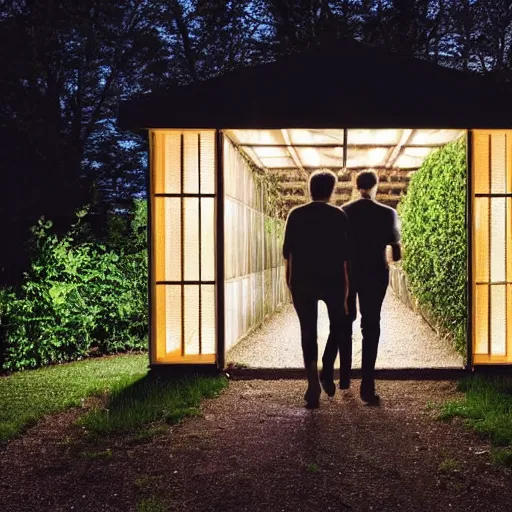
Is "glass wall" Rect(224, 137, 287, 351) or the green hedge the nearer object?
the green hedge

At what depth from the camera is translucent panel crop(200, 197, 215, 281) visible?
7.41 m

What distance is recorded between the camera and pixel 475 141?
7.25 meters

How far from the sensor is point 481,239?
7.37m

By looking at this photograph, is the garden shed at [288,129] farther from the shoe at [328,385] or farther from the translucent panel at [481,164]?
the shoe at [328,385]

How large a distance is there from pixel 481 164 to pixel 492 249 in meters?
0.91

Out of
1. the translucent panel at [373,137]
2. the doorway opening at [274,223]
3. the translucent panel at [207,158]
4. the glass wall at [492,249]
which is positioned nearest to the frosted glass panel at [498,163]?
the glass wall at [492,249]

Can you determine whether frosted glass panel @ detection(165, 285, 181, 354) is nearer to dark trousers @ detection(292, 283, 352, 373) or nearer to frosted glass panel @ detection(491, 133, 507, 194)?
dark trousers @ detection(292, 283, 352, 373)

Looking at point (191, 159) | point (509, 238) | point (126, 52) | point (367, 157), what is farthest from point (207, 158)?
point (126, 52)

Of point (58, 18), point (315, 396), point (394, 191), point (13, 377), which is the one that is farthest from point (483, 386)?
point (58, 18)

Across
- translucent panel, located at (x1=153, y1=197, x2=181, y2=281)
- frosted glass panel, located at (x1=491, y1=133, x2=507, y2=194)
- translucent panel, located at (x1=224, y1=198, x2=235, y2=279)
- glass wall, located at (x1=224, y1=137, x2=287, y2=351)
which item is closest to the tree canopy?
glass wall, located at (x1=224, y1=137, x2=287, y2=351)

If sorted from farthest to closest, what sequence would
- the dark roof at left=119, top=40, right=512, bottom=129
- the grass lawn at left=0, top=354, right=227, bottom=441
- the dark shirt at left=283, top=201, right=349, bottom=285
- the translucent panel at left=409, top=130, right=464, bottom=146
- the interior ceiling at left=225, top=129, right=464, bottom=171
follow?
the interior ceiling at left=225, top=129, right=464, bottom=171, the translucent panel at left=409, top=130, right=464, bottom=146, the dark roof at left=119, top=40, right=512, bottom=129, the dark shirt at left=283, top=201, right=349, bottom=285, the grass lawn at left=0, top=354, right=227, bottom=441

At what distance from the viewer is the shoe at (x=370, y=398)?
6.20 m

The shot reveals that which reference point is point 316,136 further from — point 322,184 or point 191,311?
point 322,184

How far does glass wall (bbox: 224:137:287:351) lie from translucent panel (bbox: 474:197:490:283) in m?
2.94
